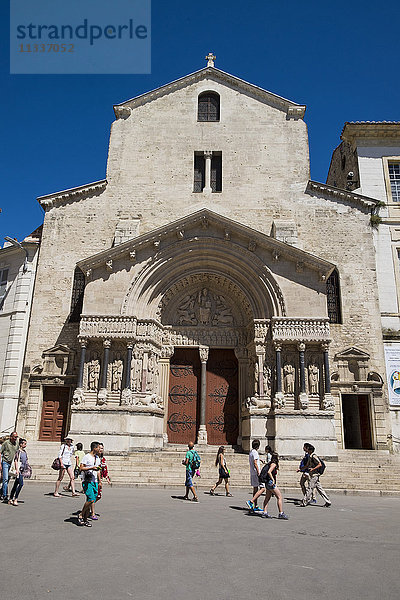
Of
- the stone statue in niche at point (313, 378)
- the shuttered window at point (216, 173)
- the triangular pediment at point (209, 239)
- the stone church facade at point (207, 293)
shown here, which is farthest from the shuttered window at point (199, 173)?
the stone statue in niche at point (313, 378)

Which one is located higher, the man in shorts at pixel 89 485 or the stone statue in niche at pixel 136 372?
the stone statue in niche at pixel 136 372

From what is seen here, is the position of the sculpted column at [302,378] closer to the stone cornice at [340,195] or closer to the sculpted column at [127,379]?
the sculpted column at [127,379]

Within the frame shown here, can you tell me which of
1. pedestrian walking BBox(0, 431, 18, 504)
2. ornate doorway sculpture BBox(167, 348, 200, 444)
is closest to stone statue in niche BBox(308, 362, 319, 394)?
ornate doorway sculpture BBox(167, 348, 200, 444)

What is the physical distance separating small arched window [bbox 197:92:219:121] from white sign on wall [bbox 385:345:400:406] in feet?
43.7

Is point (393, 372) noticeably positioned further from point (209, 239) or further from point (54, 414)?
point (54, 414)

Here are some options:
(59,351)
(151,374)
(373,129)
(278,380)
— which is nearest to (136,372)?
(151,374)

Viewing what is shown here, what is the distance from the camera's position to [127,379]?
656 inches

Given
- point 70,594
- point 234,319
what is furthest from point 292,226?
point 70,594

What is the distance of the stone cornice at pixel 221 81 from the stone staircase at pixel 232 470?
1547 centimetres

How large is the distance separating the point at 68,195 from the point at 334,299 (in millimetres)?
12503

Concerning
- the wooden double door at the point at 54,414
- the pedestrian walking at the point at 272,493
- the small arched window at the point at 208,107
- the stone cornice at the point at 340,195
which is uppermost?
the small arched window at the point at 208,107

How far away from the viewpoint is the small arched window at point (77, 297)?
63.5 feet

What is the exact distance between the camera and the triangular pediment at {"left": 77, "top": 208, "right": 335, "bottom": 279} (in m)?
17.1

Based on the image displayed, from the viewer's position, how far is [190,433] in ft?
59.8
